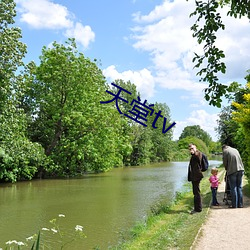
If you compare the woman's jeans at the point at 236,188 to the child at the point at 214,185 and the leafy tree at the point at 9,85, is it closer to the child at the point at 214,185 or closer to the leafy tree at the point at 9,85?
the child at the point at 214,185

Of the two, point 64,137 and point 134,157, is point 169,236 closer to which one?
point 64,137

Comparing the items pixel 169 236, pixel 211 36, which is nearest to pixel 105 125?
pixel 169 236

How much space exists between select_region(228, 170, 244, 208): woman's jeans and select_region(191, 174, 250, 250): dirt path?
216 mm

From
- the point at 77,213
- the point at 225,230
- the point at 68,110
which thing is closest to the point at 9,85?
the point at 68,110

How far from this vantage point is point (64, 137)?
28500 millimetres

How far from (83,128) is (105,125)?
1.76 meters

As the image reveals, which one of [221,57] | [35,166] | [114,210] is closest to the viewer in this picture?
[221,57]

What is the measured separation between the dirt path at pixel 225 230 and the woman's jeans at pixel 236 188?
0.71 feet

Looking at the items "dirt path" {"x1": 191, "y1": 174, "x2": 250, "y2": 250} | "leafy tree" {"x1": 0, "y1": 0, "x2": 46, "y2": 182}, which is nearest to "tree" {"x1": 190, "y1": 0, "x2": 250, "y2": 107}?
"dirt path" {"x1": 191, "y1": 174, "x2": 250, "y2": 250}

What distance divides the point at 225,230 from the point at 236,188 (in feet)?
8.98

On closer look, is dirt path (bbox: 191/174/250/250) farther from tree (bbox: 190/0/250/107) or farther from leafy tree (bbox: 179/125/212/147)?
leafy tree (bbox: 179/125/212/147)

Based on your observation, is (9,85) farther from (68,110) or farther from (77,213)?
(77,213)

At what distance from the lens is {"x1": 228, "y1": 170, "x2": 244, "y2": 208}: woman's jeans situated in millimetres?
9984

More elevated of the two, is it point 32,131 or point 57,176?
point 32,131
